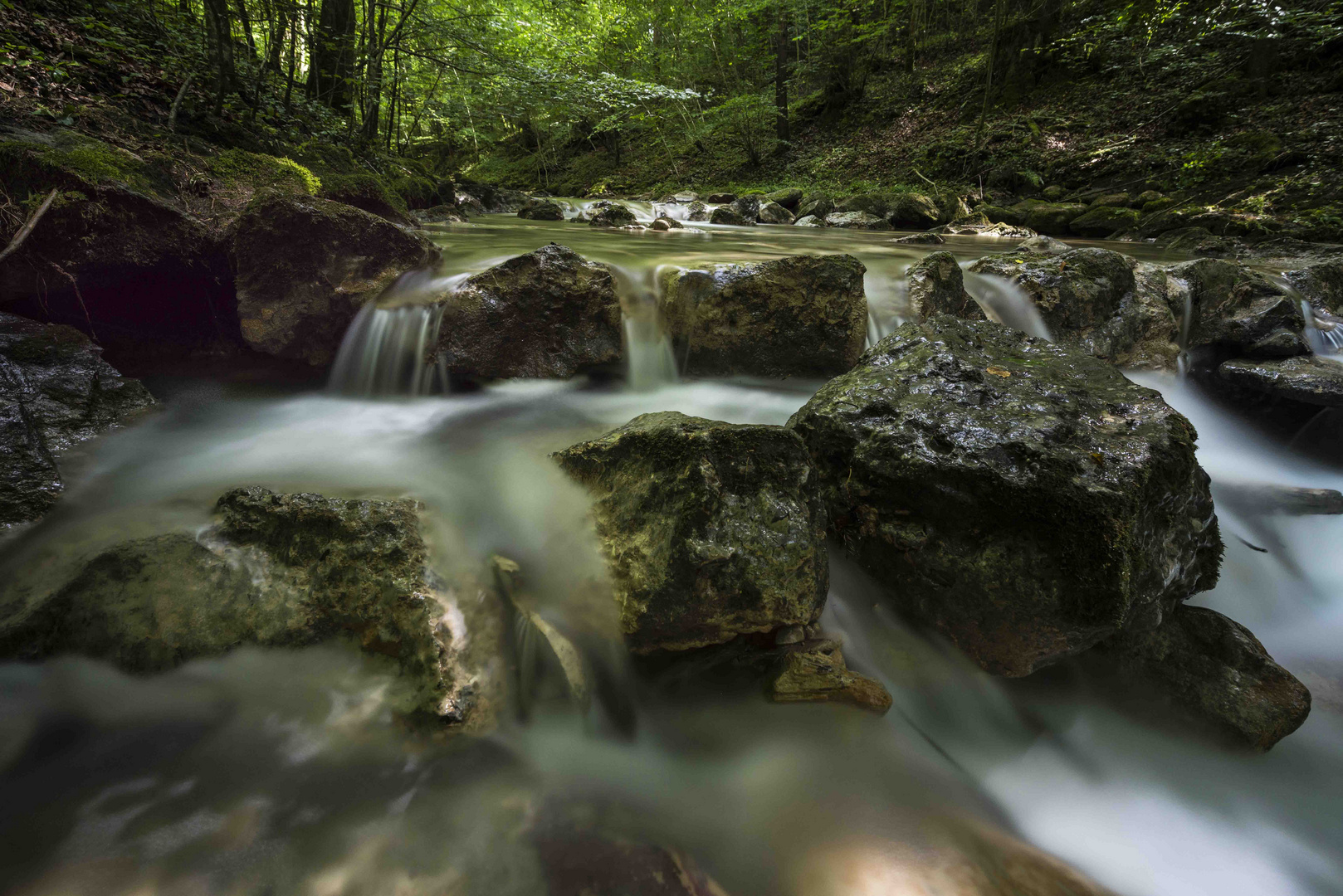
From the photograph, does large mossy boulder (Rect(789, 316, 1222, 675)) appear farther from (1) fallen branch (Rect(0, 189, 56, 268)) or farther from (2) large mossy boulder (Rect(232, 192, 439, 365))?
(1) fallen branch (Rect(0, 189, 56, 268))

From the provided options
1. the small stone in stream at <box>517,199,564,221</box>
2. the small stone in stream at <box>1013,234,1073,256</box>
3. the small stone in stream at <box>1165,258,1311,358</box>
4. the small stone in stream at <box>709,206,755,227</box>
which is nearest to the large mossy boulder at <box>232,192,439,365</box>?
the small stone in stream at <box>1013,234,1073,256</box>

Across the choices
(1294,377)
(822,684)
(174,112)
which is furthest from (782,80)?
(822,684)

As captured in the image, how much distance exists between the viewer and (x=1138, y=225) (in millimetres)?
9250

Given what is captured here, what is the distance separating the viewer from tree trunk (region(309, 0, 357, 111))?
7.95 m

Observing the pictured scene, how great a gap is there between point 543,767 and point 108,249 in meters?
3.95

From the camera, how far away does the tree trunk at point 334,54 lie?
7.95 meters

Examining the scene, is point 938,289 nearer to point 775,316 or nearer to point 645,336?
point 775,316

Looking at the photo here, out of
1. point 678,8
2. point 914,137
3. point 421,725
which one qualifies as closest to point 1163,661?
point 421,725

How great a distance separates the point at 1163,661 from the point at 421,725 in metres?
2.97

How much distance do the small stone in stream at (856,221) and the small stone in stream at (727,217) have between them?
72.9 inches

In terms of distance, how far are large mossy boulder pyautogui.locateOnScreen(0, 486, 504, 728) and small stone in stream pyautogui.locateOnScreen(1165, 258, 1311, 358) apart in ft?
20.7

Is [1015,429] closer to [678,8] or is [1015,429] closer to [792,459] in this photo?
[792,459]


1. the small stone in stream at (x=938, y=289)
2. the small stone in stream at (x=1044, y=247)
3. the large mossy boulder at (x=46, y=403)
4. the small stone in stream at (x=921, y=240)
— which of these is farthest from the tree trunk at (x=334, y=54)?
the small stone in stream at (x=1044, y=247)

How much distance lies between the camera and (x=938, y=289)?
4715 millimetres
